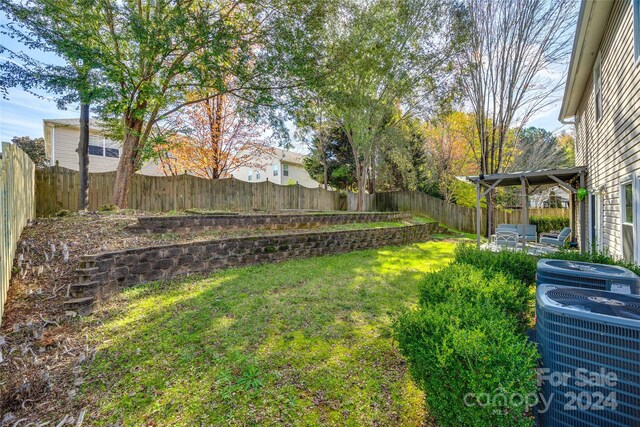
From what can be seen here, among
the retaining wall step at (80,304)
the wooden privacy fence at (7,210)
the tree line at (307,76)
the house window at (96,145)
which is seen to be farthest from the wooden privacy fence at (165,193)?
the house window at (96,145)

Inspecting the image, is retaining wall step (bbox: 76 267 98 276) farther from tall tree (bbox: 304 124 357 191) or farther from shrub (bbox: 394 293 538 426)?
tall tree (bbox: 304 124 357 191)

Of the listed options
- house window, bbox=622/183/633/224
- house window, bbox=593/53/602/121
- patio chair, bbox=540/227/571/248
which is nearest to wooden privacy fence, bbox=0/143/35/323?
house window, bbox=622/183/633/224

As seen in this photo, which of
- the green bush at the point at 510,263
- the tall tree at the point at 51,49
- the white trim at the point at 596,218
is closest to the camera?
the green bush at the point at 510,263

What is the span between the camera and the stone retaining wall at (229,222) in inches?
220

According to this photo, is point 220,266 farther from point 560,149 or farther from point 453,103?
point 560,149

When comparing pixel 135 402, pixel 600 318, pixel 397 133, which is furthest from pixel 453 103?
pixel 135 402

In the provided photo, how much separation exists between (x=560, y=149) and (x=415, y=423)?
23988 millimetres

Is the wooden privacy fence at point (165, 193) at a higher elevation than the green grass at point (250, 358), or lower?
higher

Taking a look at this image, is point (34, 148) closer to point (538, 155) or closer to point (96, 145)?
point (96, 145)

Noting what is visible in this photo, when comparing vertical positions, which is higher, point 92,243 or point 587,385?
point 92,243

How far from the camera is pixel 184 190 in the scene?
9.10 meters

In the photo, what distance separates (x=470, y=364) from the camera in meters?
1.52

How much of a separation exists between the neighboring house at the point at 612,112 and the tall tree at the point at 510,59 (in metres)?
4.98

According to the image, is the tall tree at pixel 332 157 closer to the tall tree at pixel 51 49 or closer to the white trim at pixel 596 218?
the white trim at pixel 596 218
